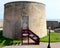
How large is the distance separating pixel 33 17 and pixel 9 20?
2.92m

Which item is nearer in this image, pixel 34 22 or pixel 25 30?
pixel 25 30

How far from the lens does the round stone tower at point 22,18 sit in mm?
19859

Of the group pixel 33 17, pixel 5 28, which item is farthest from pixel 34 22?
pixel 5 28

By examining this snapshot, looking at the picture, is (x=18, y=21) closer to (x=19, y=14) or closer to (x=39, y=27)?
(x=19, y=14)

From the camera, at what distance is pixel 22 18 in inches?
781

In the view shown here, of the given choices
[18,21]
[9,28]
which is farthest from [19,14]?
[9,28]

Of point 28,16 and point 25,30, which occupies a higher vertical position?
point 28,16

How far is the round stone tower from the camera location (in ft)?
65.2

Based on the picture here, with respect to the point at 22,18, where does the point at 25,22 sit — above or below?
below

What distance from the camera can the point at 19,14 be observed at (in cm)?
1989

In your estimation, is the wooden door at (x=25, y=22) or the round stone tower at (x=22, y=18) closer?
the wooden door at (x=25, y=22)

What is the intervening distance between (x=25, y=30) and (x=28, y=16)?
193 centimetres

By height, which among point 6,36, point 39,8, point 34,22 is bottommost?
point 6,36

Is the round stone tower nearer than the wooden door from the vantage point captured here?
No
